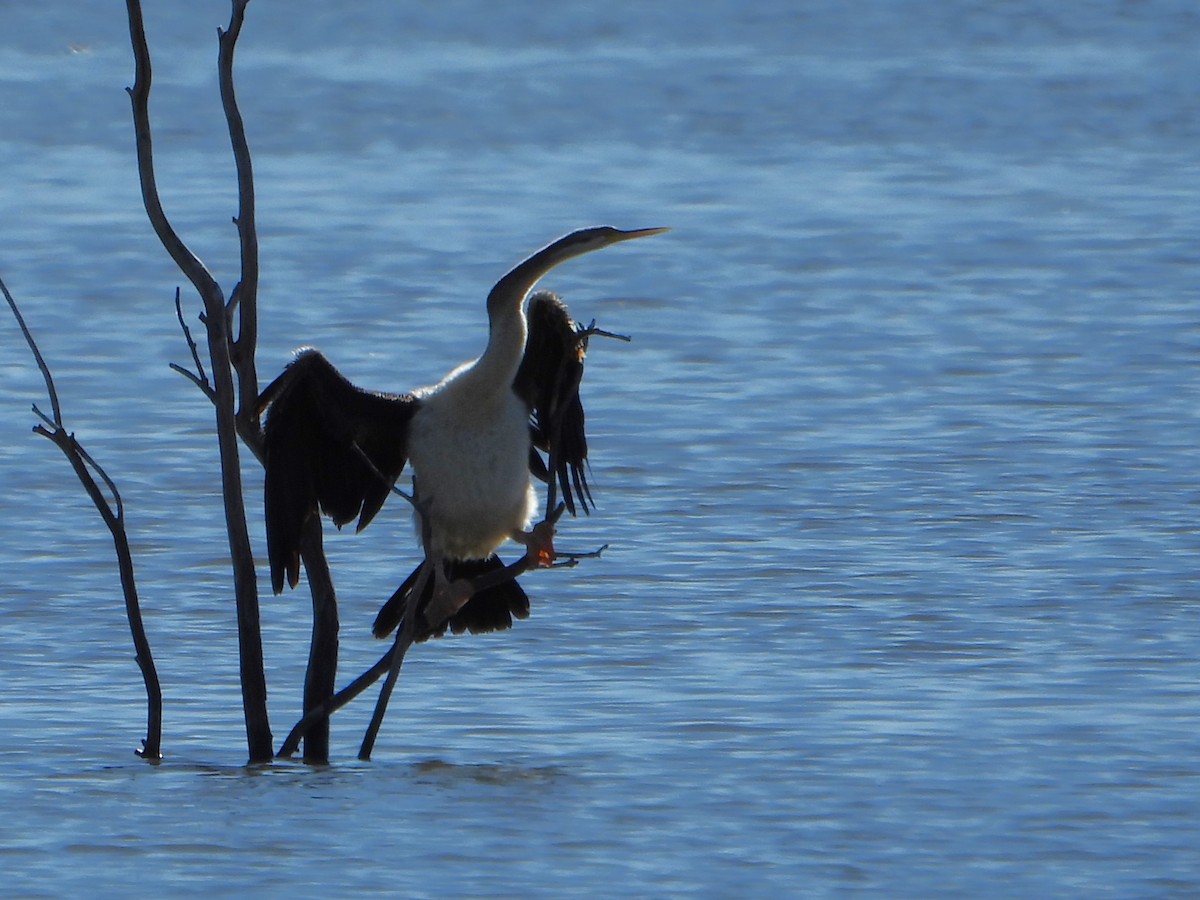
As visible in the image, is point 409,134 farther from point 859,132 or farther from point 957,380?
point 957,380

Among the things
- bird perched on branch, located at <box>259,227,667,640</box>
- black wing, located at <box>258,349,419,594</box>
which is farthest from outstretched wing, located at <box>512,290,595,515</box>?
black wing, located at <box>258,349,419,594</box>

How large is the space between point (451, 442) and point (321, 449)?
0.98ft

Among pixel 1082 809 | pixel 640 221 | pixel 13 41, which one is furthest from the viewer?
pixel 13 41

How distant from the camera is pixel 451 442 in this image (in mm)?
6039

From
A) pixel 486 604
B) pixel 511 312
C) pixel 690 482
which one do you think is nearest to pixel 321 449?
pixel 511 312

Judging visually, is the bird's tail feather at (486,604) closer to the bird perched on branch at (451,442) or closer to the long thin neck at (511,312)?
the bird perched on branch at (451,442)

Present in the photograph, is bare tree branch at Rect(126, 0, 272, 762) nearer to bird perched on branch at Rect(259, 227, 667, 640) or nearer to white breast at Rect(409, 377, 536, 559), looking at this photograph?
bird perched on branch at Rect(259, 227, 667, 640)

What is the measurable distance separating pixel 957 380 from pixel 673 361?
4.06 ft

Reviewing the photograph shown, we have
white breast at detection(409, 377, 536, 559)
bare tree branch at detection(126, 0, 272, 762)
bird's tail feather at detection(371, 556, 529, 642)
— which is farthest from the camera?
bird's tail feather at detection(371, 556, 529, 642)

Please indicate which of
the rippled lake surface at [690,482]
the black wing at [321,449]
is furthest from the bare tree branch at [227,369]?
the rippled lake surface at [690,482]

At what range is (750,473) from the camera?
920 cm

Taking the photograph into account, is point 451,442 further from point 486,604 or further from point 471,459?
point 486,604

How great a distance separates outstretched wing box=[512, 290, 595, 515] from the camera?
241 inches

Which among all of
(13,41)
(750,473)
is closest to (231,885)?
(750,473)
